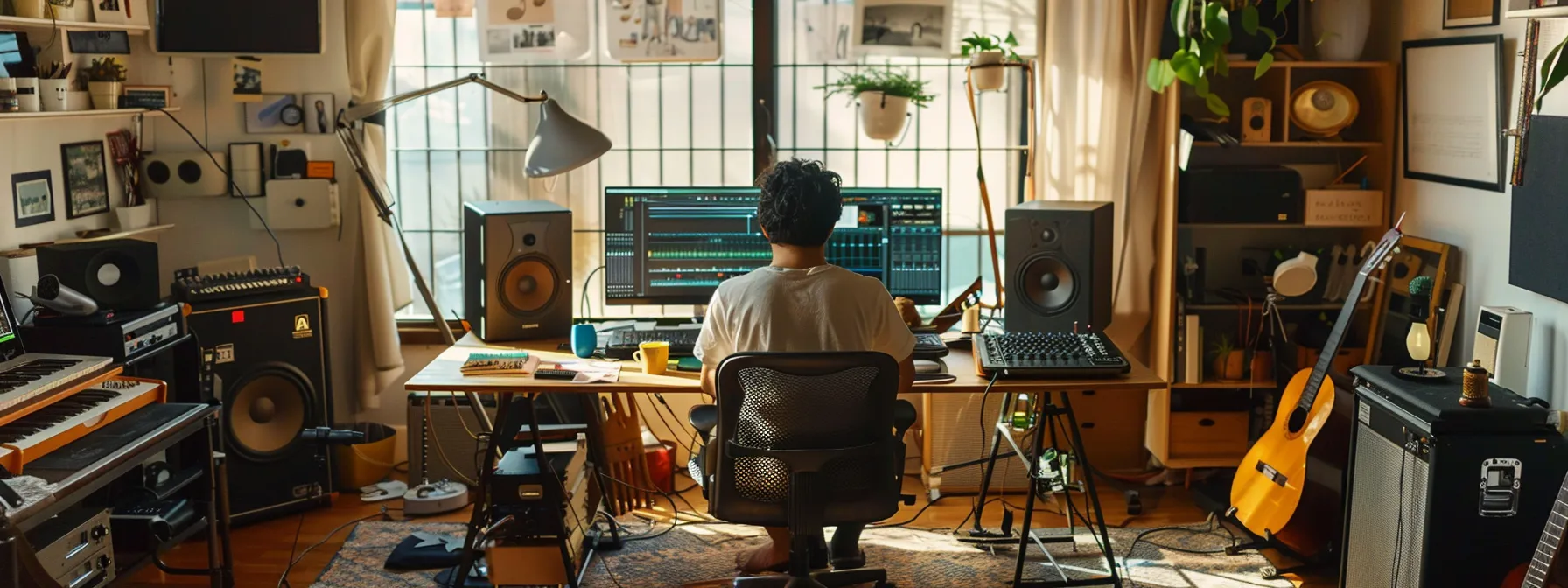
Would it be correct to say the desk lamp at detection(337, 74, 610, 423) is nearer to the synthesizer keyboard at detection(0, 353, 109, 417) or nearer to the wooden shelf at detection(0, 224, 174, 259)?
the wooden shelf at detection(0, 224, 174, 259)

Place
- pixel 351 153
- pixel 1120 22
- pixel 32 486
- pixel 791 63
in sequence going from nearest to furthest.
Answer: pixel 32 486, pixel 351 153, pixel 1120 22, pixel 791 63

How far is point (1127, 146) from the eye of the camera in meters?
4.32

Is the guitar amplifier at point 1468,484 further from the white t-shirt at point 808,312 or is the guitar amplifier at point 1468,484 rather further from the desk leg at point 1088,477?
the white t-shirt at point 808,312

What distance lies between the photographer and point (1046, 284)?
372 cm

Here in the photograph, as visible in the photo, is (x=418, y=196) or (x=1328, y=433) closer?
(x=1328, y=433)

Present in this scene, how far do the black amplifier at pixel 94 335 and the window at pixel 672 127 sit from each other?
48.7 inches

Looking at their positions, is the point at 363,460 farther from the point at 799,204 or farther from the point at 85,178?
the point at 799,204

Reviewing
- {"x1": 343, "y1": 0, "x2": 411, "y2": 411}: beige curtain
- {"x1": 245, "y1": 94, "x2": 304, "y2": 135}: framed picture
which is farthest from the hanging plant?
{"x1": 245, "y1": 94, "x2": 304, "y2": 135}: framed picture

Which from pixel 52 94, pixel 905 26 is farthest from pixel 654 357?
pixel 52 94

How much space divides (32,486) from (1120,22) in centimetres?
320

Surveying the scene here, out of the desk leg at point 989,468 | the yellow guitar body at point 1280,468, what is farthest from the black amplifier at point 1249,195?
the desk leg at point 989,468

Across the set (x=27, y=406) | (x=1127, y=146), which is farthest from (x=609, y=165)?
(x=27, y=406)

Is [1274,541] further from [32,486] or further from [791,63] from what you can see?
[32,486]

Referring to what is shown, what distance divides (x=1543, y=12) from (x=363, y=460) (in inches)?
138
